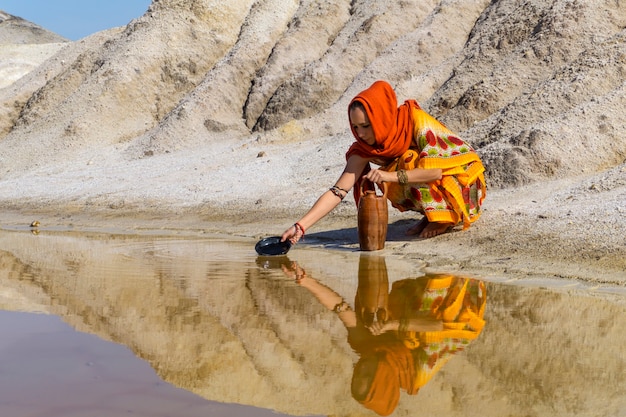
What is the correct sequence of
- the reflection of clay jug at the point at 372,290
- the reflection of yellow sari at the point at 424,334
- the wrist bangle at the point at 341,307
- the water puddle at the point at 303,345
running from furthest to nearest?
1. the wrist bangle at the point at 341,307
2. the reflection of clay jug at the point at 372,290
3. the reflection of yellow sari at the point at 424,334
4. the water puddle at the point at 303,345

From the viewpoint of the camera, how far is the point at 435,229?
733 cm

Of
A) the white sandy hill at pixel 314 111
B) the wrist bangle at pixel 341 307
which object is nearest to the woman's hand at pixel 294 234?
the white sandy hill at pixel 314 111

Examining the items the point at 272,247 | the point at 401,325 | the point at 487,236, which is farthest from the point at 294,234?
the point at 401,325

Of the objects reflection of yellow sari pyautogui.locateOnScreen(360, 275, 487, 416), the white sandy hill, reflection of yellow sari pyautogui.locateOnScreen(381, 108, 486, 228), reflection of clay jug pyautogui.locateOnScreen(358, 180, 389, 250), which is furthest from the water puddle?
the white sandy hill

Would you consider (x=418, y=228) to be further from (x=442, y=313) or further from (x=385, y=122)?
(x=442, y=313)

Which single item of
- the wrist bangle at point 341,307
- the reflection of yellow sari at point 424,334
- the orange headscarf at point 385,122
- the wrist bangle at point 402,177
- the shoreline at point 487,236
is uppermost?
the orange headscarf at point 385,122

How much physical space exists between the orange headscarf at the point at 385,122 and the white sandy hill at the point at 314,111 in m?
0.93

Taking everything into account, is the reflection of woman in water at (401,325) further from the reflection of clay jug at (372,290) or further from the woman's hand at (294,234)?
the woman's hand at (294,234)

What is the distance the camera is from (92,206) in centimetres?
1246

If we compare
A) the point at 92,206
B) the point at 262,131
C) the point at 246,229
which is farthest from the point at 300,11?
the point at 246,229

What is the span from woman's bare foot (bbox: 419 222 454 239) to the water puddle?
51.1 inches

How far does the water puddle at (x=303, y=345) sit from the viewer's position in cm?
281

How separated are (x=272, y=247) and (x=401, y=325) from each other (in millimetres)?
2913

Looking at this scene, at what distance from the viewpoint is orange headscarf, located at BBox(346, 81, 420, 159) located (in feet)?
20.5
